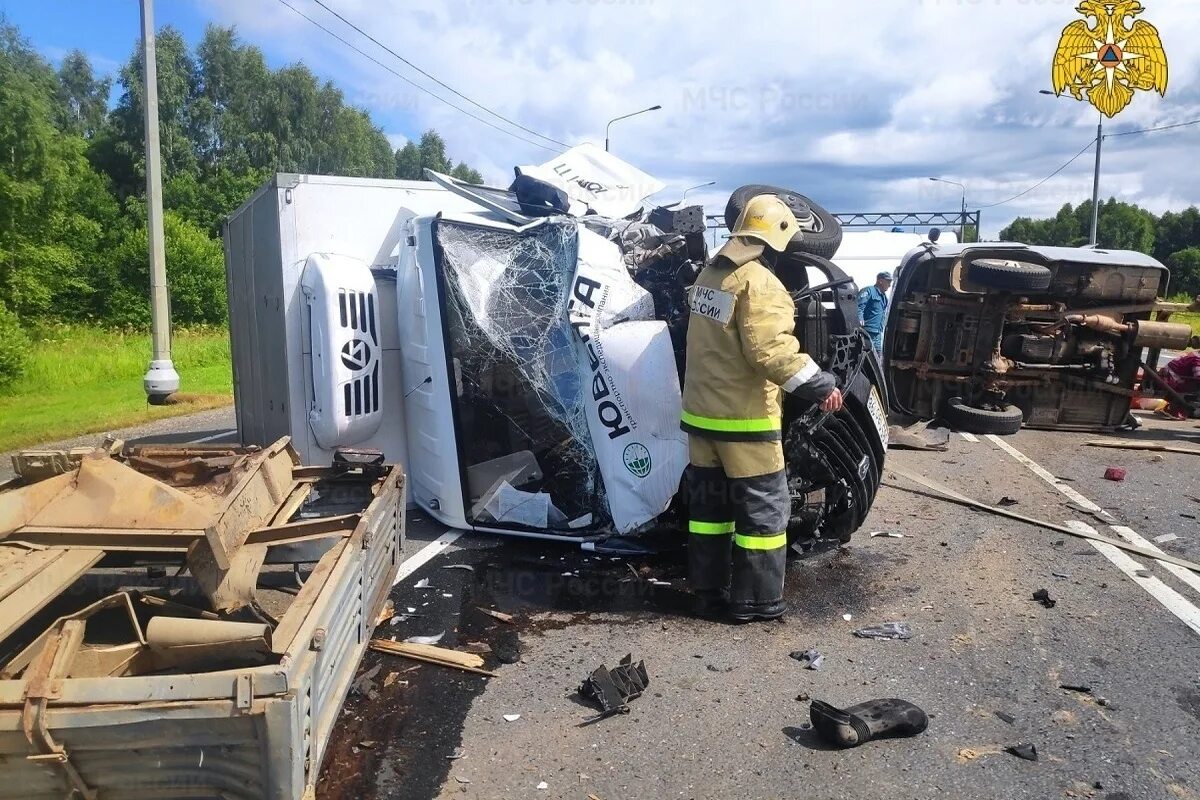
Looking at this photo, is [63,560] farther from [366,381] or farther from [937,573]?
[937,573]

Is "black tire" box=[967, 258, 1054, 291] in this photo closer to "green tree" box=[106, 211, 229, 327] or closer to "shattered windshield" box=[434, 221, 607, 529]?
"shattered windshield" box=[434, 221, 607, 529]

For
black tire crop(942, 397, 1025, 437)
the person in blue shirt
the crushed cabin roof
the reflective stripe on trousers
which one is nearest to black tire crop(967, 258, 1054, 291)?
the crushed cabin roof

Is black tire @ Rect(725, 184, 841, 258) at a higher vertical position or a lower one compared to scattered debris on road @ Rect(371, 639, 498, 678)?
higher

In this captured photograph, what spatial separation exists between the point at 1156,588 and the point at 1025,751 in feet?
6.66

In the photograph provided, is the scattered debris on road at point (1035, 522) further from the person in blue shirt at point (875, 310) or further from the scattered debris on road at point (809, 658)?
the person in blue shirt at point (875, 310)

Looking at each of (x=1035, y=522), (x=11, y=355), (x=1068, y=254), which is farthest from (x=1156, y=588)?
(x=11, y=355)

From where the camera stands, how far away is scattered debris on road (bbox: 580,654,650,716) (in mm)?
3067

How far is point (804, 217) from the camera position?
14.7ft

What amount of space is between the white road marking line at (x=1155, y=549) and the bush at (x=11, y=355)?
14416mm

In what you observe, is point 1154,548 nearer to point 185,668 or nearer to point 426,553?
point 426,553

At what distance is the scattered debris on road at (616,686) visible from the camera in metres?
3.07

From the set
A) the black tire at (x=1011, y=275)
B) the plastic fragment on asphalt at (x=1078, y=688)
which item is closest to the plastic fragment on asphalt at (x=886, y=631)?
the plastic fragment on asphalt at (x=1078, y=688)

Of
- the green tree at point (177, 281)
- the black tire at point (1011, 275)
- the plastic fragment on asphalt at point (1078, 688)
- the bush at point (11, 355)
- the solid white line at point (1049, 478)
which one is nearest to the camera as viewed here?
the plastic fragment on asphalt at point (1078, 688)

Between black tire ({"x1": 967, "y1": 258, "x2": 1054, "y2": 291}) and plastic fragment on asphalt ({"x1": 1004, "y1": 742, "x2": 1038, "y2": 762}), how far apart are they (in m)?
6.39
